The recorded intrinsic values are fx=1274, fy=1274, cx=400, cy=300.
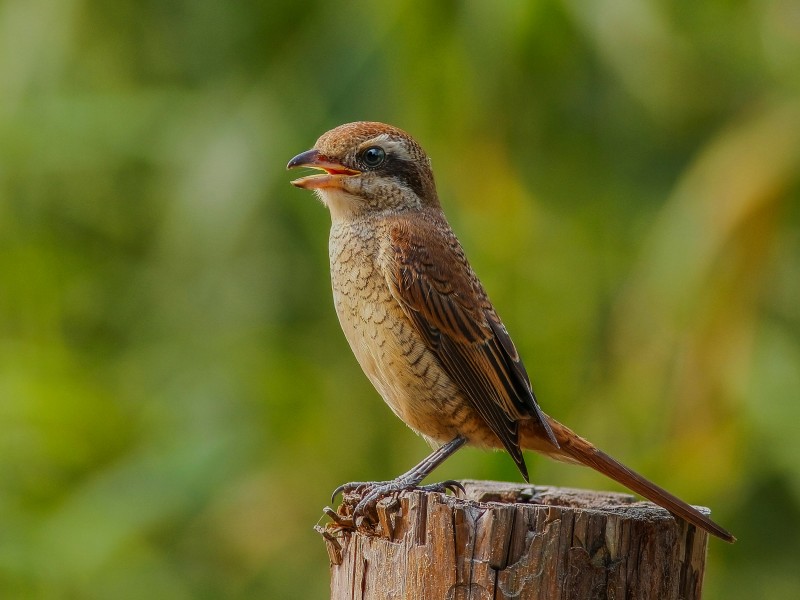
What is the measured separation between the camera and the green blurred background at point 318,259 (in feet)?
21.7

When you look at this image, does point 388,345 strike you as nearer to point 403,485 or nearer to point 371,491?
point 403,485

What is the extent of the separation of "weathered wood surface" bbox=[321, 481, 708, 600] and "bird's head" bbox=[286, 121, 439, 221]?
147 cm

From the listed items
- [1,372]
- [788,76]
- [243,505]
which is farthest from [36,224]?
[788,76]

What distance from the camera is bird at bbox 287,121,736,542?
4.41 m

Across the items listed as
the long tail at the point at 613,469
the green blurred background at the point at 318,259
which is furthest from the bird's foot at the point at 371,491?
the green blurred background at the point at 318,259

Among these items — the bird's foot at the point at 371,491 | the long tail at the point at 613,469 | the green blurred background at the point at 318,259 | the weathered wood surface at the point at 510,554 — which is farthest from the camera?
the green blurred background at the point at 318,259

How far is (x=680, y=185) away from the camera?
7.14 m

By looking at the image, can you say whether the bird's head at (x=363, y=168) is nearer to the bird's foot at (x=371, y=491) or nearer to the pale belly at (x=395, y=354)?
the pale belly at (x=395, y=354)

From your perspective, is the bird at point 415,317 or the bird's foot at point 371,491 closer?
the bird's foot at point 371,491

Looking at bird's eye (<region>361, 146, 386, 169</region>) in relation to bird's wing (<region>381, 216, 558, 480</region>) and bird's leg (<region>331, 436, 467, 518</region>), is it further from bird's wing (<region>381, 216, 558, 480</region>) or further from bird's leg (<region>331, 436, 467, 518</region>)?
bird's leg (<region>331, 436, 467, 518</region>)

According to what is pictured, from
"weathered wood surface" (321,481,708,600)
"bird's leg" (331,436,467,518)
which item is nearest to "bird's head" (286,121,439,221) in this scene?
"bird's leg" (331,436,467,518)

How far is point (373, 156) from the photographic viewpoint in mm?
4648

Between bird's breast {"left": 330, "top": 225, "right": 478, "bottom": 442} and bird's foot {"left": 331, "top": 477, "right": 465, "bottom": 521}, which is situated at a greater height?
bird's breast {"left": 330, "top": 225, "right": 478, "bottom": 442}

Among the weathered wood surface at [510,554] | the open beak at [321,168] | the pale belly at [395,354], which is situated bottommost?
the weathered wood surface at [510,554]
